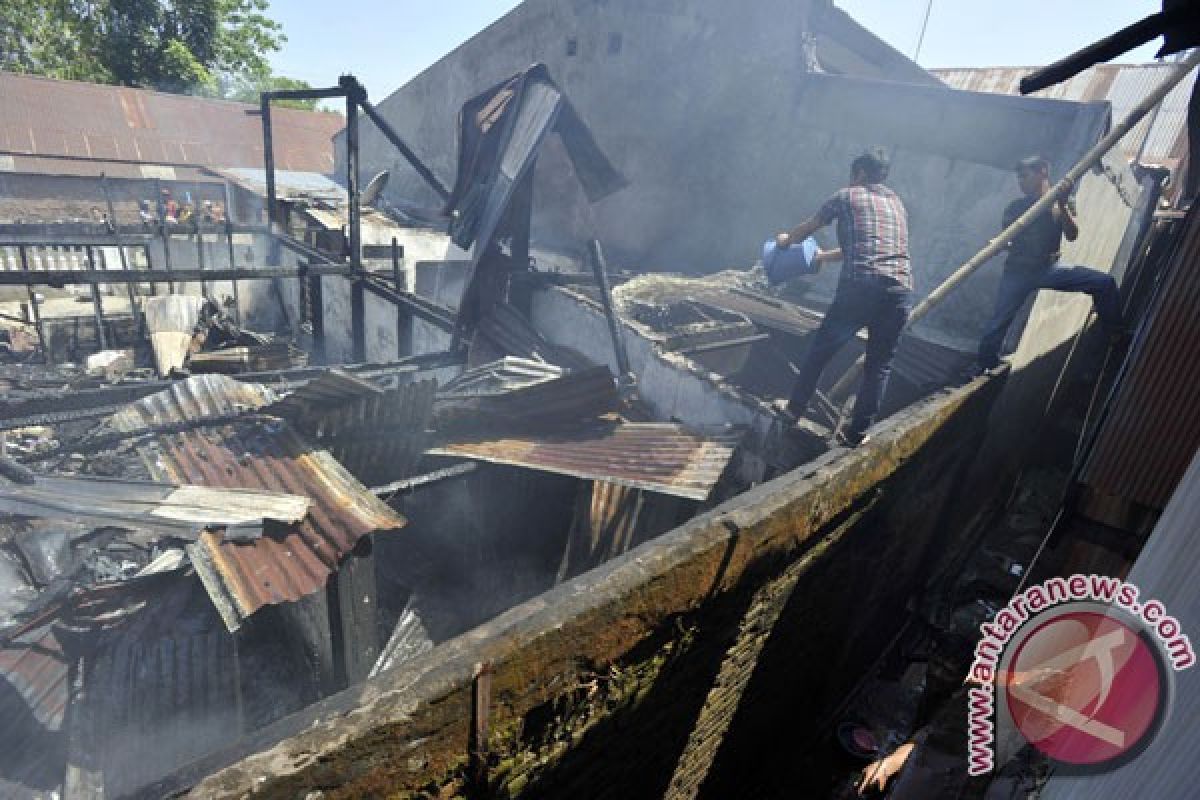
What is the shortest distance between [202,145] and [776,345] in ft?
86.0

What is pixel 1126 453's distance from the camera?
3.78 metres

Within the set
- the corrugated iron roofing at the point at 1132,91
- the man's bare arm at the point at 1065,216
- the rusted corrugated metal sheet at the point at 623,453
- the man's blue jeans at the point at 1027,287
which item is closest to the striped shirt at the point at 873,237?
the rusted corrugated metal sheet at the point at 623,453

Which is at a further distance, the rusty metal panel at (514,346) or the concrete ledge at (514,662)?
the rusty metal panel at (514,346)

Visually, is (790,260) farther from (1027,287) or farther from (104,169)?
(104,169)

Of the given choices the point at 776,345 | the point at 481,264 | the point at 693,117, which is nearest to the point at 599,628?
the point at 776,345

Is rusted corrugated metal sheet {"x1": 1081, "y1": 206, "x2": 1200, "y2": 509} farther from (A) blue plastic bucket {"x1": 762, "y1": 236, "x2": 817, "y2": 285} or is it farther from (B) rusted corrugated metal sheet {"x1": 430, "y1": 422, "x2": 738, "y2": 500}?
Answer: (B) rusted corrugated metal sheet {"x1": 430, "y1": 422, "x2": 738, "y2": 500}

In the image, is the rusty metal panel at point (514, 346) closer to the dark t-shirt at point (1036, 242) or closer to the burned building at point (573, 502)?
the burned building at point (573, 502)

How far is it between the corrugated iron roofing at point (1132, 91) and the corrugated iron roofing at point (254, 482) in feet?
70.4

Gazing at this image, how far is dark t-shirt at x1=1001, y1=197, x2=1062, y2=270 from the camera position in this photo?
18.3 ft

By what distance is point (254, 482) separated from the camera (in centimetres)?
404

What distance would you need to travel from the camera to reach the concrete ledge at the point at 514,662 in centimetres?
145

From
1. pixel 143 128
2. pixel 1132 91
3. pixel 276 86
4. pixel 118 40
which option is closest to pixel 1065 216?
pixel 1132 91

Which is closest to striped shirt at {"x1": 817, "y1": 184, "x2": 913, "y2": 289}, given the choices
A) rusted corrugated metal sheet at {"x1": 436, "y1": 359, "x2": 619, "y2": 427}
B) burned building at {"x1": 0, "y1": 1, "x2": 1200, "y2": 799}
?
burned building at {"x1": 0, "y1": 1, "x2": 1200, "y2": 799}

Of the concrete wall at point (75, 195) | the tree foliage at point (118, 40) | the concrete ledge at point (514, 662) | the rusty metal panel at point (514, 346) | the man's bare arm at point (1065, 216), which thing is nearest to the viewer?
the concrete ledge at point (514, 662)
